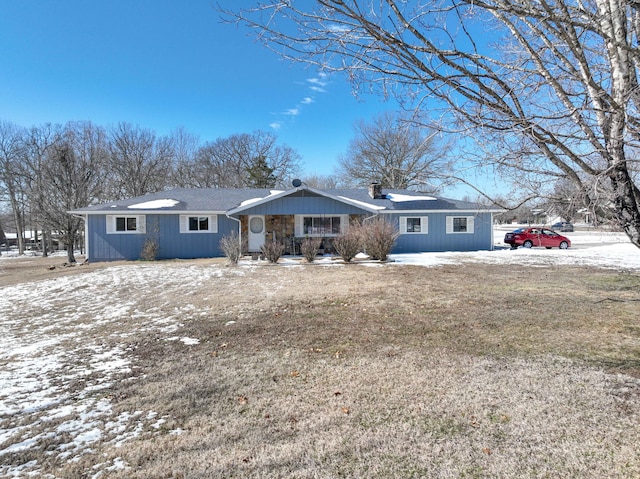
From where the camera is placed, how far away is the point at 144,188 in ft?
105

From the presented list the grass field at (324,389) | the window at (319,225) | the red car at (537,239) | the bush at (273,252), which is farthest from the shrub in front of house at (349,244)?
the red car at (537,239)

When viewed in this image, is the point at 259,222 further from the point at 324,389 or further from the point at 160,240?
the point at 324,389

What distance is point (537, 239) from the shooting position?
21938 mm

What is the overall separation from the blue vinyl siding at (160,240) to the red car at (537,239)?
17608 millimetres

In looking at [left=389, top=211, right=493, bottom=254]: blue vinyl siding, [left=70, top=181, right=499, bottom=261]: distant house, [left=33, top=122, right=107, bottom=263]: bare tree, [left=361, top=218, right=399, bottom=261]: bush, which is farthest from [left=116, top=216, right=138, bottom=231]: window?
[left=389, top=211, right=493, bottom=254]: blue vinyl siding

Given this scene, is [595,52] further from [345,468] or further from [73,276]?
[73,276]

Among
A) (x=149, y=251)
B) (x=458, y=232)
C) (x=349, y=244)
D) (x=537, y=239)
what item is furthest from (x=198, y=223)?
(x=537, y=239)

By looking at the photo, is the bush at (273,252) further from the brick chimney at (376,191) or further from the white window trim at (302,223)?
the brick chimney at (376,191)

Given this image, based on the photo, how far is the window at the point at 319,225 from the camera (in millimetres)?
18438

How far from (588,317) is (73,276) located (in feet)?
46.4

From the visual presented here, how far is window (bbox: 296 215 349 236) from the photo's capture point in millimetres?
18438

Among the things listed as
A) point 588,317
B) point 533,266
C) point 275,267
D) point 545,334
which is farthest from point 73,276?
point 533,266

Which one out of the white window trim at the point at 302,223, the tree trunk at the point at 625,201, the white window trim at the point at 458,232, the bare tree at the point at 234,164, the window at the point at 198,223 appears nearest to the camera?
the tree trunk at the point at 625,201

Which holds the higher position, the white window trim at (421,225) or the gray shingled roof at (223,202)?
the gray shingled roof at (223,202)
